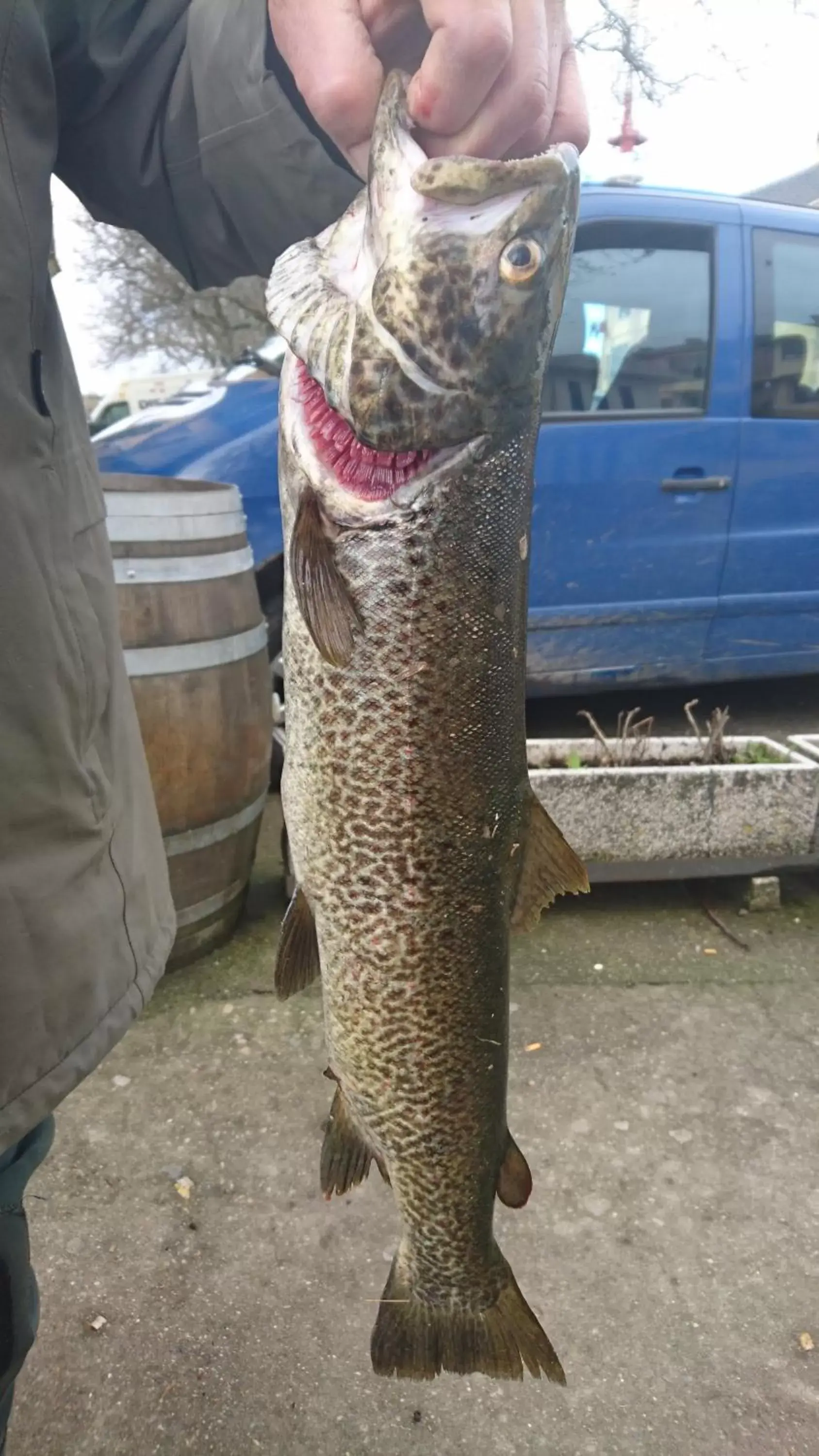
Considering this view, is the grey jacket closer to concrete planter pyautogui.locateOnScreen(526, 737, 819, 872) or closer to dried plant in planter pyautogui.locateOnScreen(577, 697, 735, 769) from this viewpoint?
concrete planter pyautogui.locateOnScreen(526, 737, 819, 872)

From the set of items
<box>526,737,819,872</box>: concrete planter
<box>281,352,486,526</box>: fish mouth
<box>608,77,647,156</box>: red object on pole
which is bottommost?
<box>526,737,819,872</box>: concrete planter

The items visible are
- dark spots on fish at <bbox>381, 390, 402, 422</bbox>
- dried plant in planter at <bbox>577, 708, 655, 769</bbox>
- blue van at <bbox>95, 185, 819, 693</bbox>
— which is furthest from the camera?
blue van at <bbox>95, 185, 819, 693</bbox>

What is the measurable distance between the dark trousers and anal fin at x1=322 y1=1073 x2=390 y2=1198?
43cm

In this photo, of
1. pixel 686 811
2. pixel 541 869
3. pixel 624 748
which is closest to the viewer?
pixel 541 869

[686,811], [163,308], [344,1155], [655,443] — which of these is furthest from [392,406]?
[163,308]

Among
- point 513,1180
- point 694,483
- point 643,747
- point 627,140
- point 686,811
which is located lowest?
point 686,811

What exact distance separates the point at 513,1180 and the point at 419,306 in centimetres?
130

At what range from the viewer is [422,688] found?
130cm

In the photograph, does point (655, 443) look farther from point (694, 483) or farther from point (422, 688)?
point (422, 688)

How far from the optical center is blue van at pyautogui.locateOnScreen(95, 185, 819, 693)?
4336 mm

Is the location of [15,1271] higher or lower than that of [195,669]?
lower

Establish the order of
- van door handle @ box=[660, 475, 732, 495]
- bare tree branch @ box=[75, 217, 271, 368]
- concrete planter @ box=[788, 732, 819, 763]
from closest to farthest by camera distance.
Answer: concrete planter @ box=[788, 732, 819, 763] → van door handle @ box=[660, 475, 732, 495] → bare tree branch @ box=[75, 217, 271, 368]

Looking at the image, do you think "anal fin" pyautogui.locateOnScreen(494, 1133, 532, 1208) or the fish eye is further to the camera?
"anal fin" pyautogui.locateOnScreen(494, 1133, 532, 1208)

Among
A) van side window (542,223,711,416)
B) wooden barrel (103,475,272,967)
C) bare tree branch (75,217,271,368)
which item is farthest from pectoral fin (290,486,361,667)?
bare tree branch (75,217,271,368)
